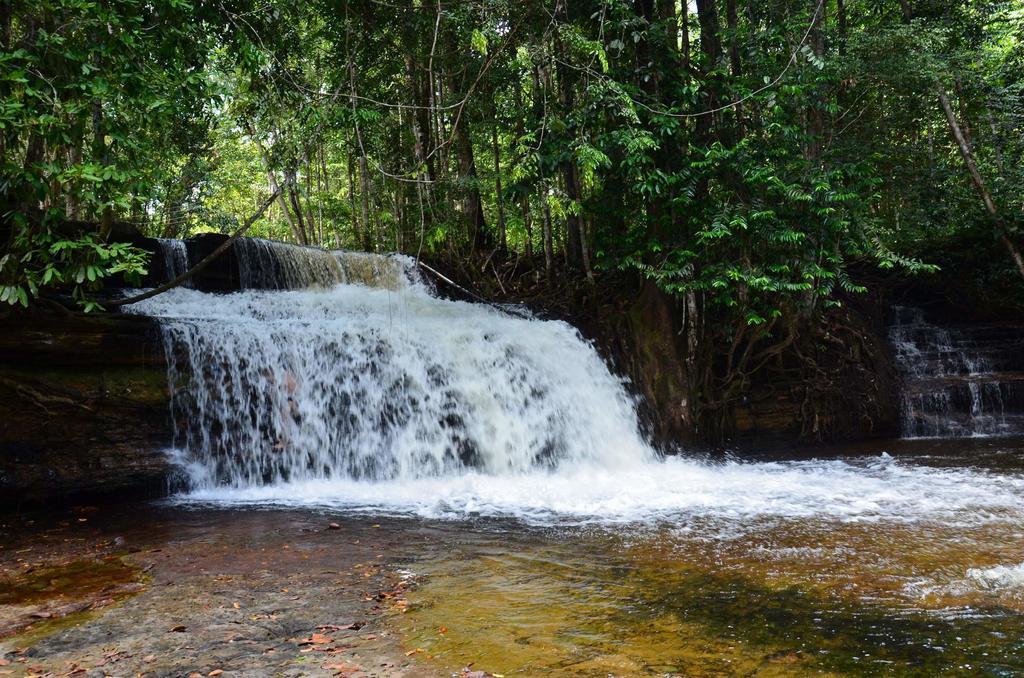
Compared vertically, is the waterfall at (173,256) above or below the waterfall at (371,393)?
above

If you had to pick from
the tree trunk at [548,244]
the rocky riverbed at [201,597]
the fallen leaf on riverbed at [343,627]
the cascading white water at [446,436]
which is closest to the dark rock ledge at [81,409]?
the cascading white water at [446,436]

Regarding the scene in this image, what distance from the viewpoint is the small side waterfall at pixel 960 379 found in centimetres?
1140

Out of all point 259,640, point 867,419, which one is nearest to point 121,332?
point 259,640

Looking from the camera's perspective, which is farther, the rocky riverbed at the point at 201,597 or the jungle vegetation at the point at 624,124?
the jungle vegetation at the point at 624,124

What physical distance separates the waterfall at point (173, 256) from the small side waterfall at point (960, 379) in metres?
11.8

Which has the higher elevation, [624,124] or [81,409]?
[624,124]

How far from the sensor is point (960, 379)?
38.4 ft

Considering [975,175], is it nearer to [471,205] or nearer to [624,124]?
[624,124]

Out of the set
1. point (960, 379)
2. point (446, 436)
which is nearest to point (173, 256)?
point (446, 436)

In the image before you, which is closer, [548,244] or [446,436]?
[446,436]

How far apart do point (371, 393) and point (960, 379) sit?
9.78m

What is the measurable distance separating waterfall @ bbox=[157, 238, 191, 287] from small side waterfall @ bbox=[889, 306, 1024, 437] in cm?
1176

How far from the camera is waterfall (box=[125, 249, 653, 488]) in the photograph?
25.0ft

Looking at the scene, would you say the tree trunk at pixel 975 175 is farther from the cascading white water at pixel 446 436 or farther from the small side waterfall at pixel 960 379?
the cascading white water at pixel 446 436
